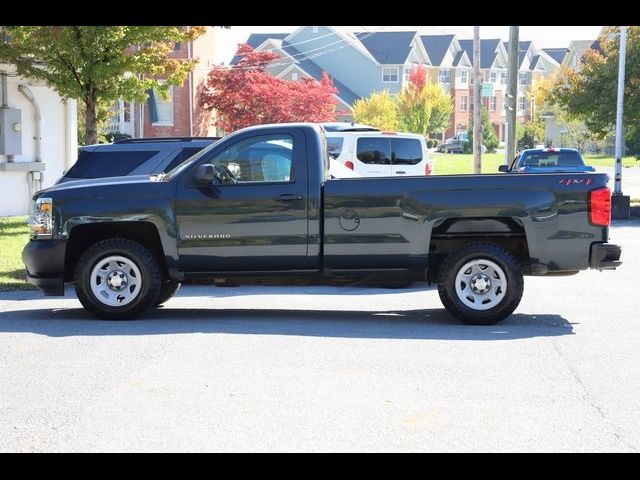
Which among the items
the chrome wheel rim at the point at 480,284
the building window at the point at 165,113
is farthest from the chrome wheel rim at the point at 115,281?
the building window at the point at 165,113

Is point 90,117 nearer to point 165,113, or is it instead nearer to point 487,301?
point 487,301

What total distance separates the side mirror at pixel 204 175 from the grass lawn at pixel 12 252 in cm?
419

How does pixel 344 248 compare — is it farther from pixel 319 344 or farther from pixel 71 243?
A: pixel 71 243

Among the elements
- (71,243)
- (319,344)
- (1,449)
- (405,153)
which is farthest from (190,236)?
(405,153)

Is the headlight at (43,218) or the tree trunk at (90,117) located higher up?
the tree trunk at (90,117)

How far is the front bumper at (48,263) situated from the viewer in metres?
11.0

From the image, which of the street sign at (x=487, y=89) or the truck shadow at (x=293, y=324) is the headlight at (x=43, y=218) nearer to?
the truck shadow at (x=293, y=324)

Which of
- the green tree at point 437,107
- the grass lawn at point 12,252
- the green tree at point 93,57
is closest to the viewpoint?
the grass lawn at point 12,252

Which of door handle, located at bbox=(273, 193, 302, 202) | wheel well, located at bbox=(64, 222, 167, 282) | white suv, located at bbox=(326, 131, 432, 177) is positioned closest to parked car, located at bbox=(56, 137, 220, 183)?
wheel well, located at bbox=(64, 222, 167, 282)

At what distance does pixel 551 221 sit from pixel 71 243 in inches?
194

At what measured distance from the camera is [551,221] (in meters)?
10.7

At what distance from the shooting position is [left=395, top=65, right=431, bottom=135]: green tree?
73875 mm

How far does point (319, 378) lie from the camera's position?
802 cm

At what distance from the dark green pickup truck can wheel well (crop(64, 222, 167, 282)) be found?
17mm
